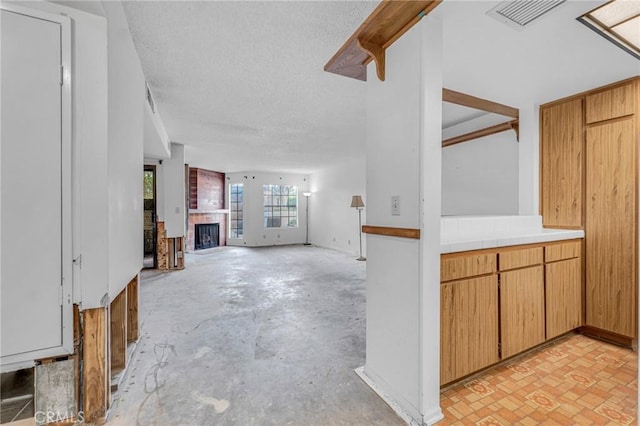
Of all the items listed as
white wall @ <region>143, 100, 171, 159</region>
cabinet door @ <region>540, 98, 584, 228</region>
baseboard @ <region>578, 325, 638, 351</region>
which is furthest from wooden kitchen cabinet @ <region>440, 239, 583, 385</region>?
white wall @ <region>143, 100, 171, 159</region>

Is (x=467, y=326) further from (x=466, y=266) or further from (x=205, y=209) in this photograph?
(x=205, y=209)

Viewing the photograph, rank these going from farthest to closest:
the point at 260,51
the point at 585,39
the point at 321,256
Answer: the point at 321,256, the point at 260,51, the point at 585,39

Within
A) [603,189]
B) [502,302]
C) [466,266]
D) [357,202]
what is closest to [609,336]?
[603,189]

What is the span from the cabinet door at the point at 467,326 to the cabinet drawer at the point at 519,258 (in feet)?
0.51

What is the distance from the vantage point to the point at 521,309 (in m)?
2.02

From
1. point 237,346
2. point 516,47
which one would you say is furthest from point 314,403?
point 516,47

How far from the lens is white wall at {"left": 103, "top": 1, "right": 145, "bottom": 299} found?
156cm

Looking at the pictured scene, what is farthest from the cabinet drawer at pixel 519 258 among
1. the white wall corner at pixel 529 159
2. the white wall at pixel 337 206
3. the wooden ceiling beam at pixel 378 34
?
the white wall at pixel 337 206

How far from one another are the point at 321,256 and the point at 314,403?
5315 millimetres

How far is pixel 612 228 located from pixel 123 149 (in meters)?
4.04

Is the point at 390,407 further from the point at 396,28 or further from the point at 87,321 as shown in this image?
the point at 396,28

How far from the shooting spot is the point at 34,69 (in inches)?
49.4

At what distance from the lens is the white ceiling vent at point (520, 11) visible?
4.81 ft

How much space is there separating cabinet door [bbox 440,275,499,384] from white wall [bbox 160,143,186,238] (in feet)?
16.8
